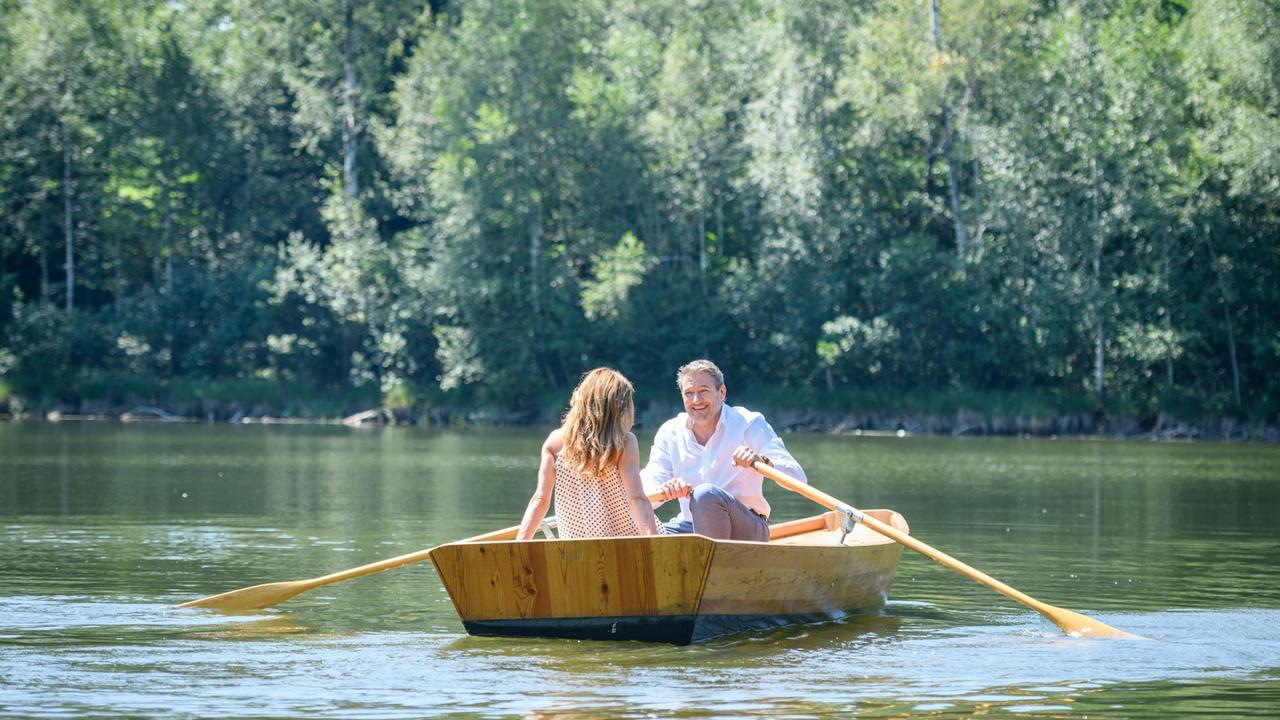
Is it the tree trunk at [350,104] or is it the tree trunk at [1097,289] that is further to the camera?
the tree trunk at [350,104]

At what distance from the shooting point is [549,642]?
9133mm

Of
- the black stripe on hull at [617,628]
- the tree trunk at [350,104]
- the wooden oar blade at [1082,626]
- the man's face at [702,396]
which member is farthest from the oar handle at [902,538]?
the tree trunk at [350,104]

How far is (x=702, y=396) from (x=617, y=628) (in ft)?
5.05

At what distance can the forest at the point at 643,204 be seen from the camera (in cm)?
4062

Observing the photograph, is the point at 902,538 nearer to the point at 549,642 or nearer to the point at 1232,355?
the point at 549,642

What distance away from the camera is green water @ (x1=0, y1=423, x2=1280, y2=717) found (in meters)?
7.68

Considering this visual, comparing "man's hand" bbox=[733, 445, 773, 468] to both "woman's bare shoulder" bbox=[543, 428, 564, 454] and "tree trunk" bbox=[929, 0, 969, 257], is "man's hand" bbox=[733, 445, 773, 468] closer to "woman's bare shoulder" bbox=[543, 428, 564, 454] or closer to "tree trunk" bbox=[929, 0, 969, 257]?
"woman's bare shoulder" bbox=[543, 428, 564, 454]

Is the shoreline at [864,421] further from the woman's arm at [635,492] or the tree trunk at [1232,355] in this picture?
the woman's arm at [635,492]

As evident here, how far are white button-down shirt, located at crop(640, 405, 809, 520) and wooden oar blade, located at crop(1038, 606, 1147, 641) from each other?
1.64 metres

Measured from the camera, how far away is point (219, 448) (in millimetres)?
30328

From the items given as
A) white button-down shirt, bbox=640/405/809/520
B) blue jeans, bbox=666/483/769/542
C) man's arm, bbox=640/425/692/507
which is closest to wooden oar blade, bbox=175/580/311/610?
man's arm, bbox=640/425/692/507

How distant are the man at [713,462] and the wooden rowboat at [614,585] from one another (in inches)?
19.9

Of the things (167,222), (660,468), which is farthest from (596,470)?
(167,222)

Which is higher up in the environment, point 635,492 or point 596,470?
point 596,470
